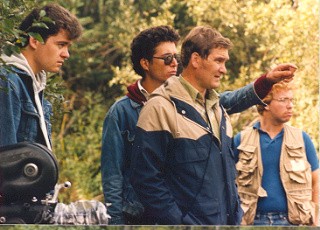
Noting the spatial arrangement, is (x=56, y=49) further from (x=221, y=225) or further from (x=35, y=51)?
(x=221, y=225)

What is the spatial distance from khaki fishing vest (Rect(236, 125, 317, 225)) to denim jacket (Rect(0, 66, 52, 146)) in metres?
1.83

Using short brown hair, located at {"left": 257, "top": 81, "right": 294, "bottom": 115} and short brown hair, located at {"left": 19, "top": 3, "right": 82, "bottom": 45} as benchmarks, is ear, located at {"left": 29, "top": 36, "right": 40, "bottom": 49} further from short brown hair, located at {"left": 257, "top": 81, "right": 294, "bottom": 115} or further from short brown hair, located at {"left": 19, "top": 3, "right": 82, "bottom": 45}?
short brown hair, located at {"left": 257, "top": 81, "right": 294, "bottom": 115}

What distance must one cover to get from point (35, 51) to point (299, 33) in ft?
25.0

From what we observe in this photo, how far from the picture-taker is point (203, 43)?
6.63 meters

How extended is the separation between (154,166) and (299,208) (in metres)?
1.66

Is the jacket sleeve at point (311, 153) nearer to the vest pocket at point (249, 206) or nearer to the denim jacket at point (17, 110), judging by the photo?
the vest pocket at point (249, 206)

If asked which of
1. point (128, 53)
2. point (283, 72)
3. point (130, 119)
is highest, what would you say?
point (128, 53)

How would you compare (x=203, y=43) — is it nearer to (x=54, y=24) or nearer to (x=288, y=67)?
(x=288, y=67)

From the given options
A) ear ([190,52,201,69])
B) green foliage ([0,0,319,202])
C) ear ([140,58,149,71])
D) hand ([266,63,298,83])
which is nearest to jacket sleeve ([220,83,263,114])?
A: hand ([266,63,298,83])

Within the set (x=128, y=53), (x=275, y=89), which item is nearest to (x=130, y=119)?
(x=275, y=89)

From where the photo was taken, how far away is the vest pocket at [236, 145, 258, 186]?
789 cm

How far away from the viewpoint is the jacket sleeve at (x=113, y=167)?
6878 millimetres

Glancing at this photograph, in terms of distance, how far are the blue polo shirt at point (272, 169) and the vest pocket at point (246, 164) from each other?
0.05 metres

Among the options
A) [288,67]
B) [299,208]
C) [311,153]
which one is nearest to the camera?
[288,67]
